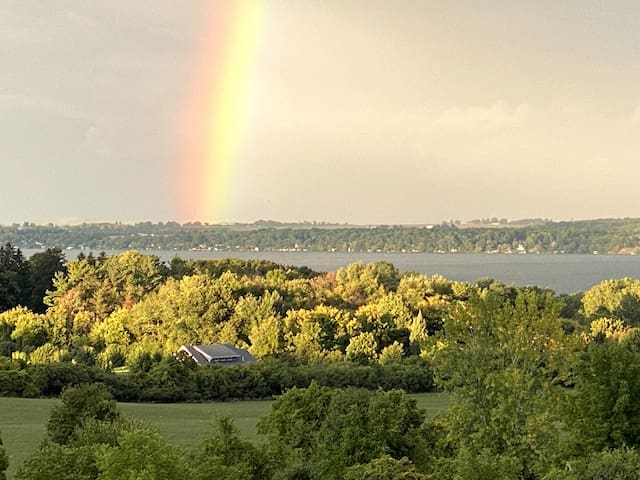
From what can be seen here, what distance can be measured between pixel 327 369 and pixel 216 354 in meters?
8.87

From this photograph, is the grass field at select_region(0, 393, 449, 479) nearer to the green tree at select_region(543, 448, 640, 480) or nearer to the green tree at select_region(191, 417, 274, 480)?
the green tree at select_region(191, 417, 274, 480)

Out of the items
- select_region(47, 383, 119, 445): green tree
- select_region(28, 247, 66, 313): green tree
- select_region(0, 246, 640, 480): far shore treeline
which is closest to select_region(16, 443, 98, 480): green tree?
select_region(0, 246, 640, 480): far shore treeline

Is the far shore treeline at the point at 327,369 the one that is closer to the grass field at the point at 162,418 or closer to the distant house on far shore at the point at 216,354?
the distant house on far shore at the point at 216,354

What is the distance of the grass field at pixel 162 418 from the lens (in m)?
23.3

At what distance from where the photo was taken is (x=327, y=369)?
41719 millimetres

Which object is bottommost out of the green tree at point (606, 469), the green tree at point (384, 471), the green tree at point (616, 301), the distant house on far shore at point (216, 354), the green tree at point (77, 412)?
the distant house on far shore at point (216, 354)

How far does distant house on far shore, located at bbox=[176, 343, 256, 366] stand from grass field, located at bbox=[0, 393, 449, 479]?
29.3 feet

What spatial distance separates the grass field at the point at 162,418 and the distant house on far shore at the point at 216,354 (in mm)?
8921

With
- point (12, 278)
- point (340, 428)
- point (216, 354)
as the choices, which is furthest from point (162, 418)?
point (12, 278)

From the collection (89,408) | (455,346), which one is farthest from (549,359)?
(89,408)

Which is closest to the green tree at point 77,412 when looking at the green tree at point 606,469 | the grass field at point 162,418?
the grass field at point 162,418

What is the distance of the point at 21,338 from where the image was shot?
170 ft

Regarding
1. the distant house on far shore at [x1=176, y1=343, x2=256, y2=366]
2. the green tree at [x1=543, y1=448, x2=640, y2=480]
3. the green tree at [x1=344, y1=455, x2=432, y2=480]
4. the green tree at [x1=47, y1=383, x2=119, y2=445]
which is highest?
the green tree at [x1=47, y1=383, x2=119, y2=445]

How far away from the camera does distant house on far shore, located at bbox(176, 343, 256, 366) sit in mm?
47069
